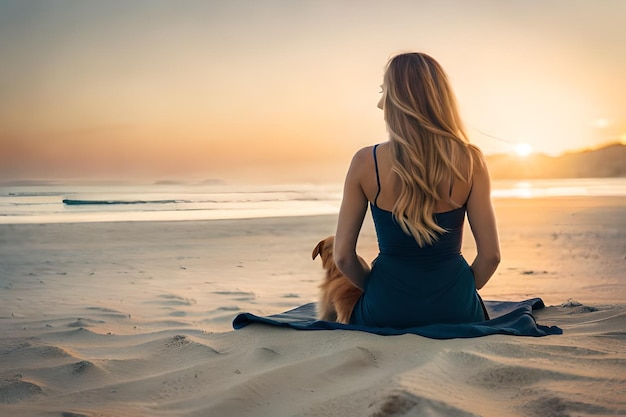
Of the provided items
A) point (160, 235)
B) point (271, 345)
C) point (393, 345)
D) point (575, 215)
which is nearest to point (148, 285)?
point (271, 345)

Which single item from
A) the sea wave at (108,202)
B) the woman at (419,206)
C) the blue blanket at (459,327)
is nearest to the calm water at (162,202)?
the sea wave at (108,202)

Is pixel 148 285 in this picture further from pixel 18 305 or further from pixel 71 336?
pixel 71 336

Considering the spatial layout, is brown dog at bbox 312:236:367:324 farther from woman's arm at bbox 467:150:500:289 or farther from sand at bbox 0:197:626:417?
woman's arm at bbox 467:150:500:289

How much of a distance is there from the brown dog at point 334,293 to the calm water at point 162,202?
1252cm

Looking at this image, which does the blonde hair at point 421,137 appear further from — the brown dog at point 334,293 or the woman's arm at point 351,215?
the brown dog at point 334,293

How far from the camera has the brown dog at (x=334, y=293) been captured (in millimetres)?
4113

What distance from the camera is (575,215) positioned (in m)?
14.4

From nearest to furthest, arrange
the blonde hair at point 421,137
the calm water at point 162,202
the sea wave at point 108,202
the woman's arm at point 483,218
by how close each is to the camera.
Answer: the blonde hair at point 421,137, the woman's arm at point 483,218, the calm water at point 162,202, the sea wave at point 108,202

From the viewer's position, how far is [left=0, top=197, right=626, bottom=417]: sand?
2578 millimetres

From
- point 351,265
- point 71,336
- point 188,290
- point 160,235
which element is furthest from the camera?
point 160,235

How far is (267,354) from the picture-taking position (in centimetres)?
333

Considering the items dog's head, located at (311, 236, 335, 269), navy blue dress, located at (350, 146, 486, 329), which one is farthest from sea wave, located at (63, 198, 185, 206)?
navy blue dress, located at (350, 146, 486, 329)

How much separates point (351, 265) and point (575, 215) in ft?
39.9

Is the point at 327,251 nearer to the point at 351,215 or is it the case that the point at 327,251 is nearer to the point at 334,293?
the point at 334,293
